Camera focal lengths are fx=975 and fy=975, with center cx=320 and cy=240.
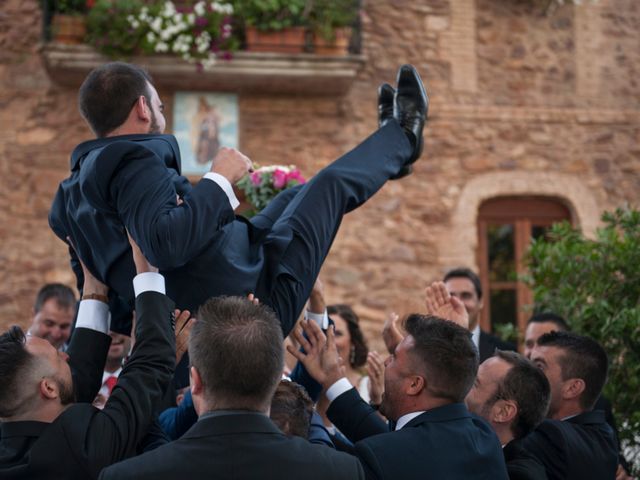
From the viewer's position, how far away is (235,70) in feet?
28.8

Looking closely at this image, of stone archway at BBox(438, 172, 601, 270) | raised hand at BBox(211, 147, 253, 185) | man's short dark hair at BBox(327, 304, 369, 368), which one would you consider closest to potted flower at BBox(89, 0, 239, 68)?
stone archway at BBox(438, 172, 601, 270)

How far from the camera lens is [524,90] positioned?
9.70 m

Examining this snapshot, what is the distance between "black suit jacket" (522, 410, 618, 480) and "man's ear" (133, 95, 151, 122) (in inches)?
69.4

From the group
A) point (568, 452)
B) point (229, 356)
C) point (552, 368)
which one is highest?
point (229, 356)

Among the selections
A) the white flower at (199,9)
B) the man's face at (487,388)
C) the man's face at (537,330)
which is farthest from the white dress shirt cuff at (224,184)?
the white flower at (199,9)

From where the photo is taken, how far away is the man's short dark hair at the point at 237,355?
2396 mm

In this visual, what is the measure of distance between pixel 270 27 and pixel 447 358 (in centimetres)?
634

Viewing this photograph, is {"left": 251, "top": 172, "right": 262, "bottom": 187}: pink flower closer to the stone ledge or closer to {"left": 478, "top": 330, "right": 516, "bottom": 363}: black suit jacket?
{"left": 478, "top": 330, "right": 516, "bottom": 363}: black suit jacket

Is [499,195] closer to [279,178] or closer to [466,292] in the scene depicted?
[466,292]

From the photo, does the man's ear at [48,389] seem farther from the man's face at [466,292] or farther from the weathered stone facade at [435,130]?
the weathered stone facade at [435,130]

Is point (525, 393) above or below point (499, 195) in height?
above

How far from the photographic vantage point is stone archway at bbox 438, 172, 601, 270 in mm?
9297

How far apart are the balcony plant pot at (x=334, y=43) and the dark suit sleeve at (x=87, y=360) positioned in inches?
242

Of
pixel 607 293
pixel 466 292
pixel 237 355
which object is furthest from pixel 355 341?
pixel 237 355
